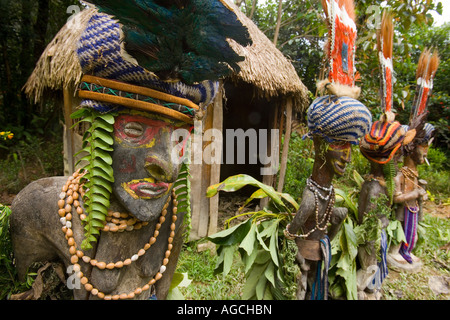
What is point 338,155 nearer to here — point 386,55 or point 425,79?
point 386,55

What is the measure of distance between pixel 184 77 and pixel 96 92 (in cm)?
30

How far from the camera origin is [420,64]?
317 centimetres

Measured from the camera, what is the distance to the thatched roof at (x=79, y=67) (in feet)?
9.75

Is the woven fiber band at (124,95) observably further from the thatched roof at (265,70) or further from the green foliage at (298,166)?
the green foliage at (298,166)

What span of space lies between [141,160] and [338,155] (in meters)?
1.21

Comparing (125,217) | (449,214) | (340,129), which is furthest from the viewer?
(449,214)

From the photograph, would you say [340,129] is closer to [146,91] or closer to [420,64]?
[146,91]

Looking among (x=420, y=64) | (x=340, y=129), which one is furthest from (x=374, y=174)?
(x=420, y=64)

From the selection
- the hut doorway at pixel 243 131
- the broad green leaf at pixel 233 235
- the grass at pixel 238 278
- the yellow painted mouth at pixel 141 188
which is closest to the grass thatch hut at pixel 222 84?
the grass at pixel 238 278

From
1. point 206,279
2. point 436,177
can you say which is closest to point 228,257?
point 206,279

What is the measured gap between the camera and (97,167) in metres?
0.95

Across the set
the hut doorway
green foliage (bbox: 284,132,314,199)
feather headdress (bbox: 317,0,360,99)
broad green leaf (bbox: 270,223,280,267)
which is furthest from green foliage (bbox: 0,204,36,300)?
Result: the hut doorway
